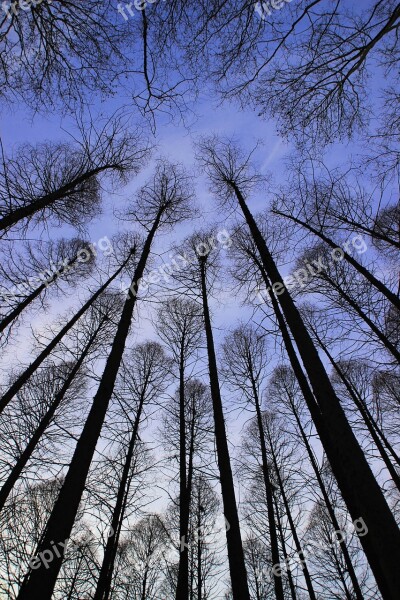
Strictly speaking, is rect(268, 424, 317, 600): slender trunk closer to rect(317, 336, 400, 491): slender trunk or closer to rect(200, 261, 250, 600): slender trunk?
rect(317, 336, 400, 491): slender trunk

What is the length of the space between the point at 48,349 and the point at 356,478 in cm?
817

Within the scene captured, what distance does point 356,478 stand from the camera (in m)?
2.90

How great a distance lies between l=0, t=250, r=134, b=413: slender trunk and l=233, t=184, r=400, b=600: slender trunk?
22.3 feet

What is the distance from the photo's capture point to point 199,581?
44.0 feet

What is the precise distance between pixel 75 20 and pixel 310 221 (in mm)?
6511

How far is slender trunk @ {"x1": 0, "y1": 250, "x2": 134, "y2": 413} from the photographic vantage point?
7.43 metres

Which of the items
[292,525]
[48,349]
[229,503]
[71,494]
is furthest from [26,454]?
[292,525]

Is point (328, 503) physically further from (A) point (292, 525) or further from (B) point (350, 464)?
(B) point (350, 464)

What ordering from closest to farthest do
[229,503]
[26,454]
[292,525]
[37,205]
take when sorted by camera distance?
[229,503] → [37,205] → [26,454] → [292,525]

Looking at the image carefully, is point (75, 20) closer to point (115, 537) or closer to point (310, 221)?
point (310, 221)

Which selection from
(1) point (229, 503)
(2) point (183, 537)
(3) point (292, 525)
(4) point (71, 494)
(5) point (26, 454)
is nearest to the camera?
(4) point (71, 494)

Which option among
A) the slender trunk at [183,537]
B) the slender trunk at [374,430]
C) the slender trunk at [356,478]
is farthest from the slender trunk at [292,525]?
the slender trunk at [356,478]

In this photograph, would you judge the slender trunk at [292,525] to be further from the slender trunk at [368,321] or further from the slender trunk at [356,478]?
the slender trunk at [356,478]

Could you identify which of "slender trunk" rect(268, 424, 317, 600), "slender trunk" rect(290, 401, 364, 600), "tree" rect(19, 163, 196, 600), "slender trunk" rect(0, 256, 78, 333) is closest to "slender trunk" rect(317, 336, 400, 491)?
"slender trunk" rect(290, 401, 364, 600)
